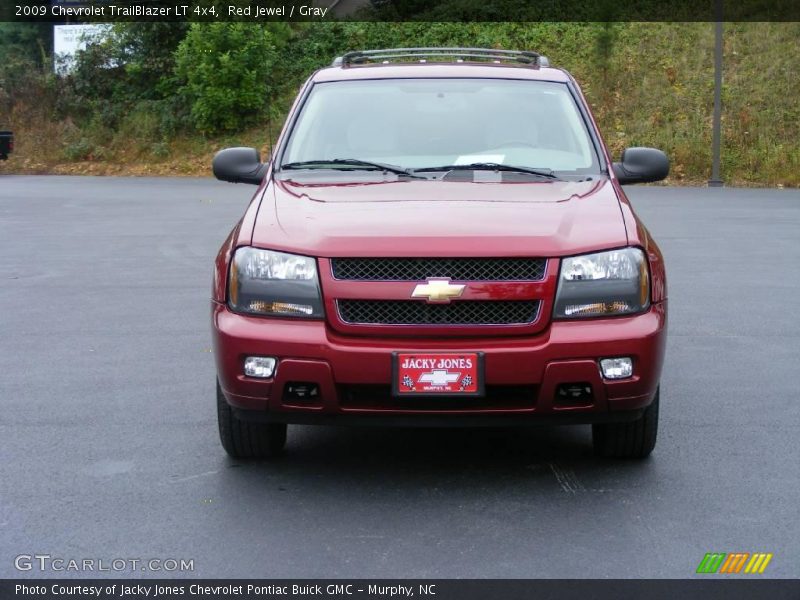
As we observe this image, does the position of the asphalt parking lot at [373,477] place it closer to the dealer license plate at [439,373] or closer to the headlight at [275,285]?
the dealer license plate at [439,373]

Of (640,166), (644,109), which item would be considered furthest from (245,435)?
(644,109)

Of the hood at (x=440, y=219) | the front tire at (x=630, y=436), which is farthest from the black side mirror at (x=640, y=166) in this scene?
the front tire at (x=630, y=436)

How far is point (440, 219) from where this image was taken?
5070 mm

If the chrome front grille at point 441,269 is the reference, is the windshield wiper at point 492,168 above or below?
above

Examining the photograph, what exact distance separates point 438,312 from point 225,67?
34421mm

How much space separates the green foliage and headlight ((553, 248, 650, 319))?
34.1 meters

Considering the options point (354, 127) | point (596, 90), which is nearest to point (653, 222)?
point (354, 127)

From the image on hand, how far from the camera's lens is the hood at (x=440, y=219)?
192 inches

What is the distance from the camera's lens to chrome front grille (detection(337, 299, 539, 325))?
4.84 metres

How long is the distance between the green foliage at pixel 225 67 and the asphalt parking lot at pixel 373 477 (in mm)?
29229

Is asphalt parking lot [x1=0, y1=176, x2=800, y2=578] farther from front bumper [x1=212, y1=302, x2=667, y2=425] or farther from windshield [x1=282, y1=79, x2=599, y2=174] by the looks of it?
windshield [x1=282, y1=79, x2=599, y2=174]

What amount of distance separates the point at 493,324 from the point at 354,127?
1862 mm
